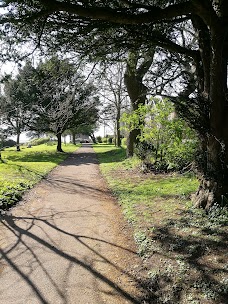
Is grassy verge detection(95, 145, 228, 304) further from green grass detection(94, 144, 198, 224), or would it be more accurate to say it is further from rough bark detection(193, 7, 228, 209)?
rough bark detection(193, 7, 228, 209)

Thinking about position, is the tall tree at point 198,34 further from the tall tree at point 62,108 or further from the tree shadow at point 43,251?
the tall tree at point 62,108

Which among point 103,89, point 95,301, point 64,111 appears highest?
point 103,89

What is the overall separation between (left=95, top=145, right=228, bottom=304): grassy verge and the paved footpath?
0.99 ft

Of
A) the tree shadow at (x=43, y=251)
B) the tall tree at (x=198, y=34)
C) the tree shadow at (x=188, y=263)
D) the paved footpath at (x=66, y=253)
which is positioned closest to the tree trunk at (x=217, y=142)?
the tall tree at (x=198, y=34)

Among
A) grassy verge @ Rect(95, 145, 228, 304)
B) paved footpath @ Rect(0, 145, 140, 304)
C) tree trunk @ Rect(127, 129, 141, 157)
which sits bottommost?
paved footpath @ Rect(0, 145, 140, 304)

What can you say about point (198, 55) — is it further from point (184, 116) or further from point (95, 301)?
point (95, 301)

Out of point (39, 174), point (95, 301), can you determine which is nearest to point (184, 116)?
point (95, 301)

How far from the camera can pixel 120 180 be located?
460 inches

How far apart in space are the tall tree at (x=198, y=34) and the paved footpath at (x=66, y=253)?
241 cm

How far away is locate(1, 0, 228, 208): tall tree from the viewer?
A: 541cm

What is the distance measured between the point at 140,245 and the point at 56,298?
1.92 m

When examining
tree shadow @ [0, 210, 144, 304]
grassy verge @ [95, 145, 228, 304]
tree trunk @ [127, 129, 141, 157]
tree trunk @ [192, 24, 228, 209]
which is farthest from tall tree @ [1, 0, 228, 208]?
tree trunk @ [127, 129, 141, 157]

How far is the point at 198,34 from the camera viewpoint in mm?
6688

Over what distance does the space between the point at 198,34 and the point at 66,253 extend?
217 inches
